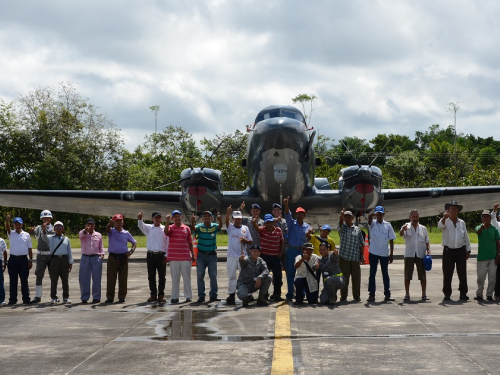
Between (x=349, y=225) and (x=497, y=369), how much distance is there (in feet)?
20.7

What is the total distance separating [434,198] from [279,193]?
7136 mm

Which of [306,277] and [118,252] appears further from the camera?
[118,252]

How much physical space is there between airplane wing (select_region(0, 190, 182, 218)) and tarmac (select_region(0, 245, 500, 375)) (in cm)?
1305

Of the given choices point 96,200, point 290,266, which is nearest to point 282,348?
point 290,266

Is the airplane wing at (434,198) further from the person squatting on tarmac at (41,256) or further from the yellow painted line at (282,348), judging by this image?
the yellow painted line at (282,348)

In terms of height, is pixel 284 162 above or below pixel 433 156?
below

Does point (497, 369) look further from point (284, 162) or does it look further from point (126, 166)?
point (126, 166)

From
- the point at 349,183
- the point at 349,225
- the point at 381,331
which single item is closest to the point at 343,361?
the point at 381,331

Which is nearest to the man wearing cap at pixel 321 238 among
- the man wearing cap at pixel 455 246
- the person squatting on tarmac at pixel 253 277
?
the person squatting on tarmac at pixel 253 277

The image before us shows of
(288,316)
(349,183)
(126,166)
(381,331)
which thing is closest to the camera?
(381,331)

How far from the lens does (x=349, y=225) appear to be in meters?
12.4

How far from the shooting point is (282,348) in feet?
24.0

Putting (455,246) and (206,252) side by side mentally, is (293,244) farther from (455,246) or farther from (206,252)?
(455,246)

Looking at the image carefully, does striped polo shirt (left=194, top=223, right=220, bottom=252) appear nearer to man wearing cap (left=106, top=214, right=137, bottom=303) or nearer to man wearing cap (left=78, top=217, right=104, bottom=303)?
man wearing cap (left=106, top=214, right=137, bottom=303)
